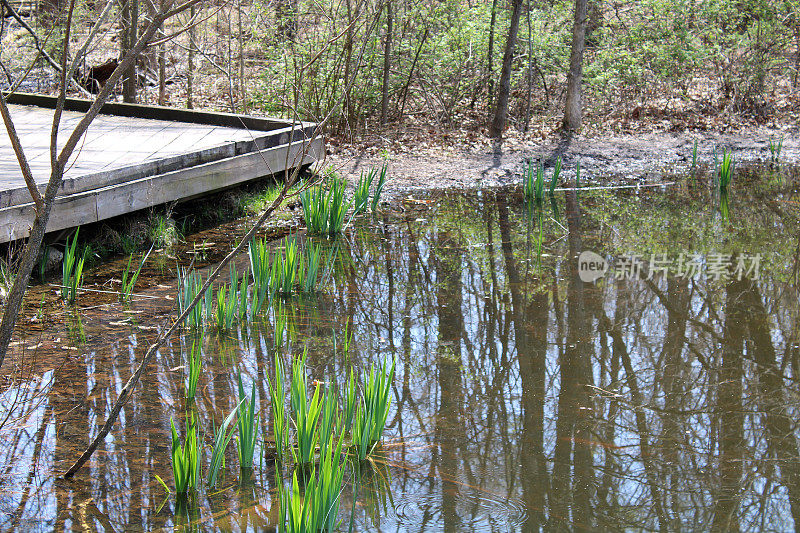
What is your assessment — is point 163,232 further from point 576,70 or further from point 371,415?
point 576,70

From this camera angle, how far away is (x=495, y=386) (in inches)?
144

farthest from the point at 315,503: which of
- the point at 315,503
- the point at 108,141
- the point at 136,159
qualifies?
the point at 108,141

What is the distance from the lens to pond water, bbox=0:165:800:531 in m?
2.69

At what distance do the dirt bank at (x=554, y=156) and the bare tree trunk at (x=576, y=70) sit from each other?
324 mm

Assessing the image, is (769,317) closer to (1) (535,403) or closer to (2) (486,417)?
(1) (535,403)

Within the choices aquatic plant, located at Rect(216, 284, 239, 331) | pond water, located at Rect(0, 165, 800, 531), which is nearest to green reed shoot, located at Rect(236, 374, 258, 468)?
pond water, located at Rect(0, 165, 800, 531)

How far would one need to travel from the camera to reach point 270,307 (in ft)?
15.1

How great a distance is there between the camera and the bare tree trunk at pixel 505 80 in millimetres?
9312

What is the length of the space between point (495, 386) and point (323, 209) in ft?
9.11

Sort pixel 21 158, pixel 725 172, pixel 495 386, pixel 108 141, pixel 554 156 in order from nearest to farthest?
pixel 21 158 < pixel 495 386 < pixel 108 141 < pixel 725 172 < pixel 554 156

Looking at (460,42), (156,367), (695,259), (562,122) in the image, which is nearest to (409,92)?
(460,42)

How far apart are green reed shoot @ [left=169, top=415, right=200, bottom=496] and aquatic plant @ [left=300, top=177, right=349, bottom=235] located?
3539 mm

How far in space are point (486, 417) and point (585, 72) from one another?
8721 millimetres

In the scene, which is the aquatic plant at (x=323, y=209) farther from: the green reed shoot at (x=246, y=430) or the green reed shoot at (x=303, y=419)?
the green reed shoot at (x=246, y=430)
